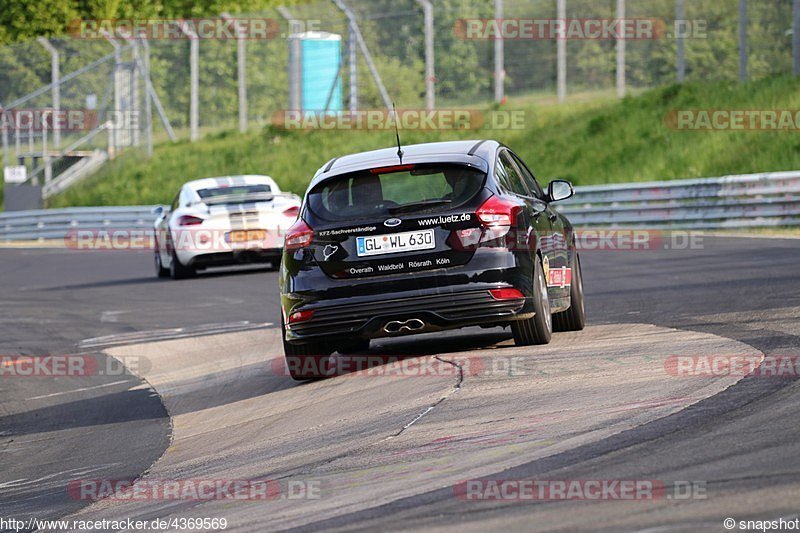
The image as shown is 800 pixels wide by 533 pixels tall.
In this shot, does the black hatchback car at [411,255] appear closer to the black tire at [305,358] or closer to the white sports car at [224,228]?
the black tire at [305,358]

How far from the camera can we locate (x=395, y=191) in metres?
9.92

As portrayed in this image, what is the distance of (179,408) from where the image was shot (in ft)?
35.1

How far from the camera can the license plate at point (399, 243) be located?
9.73 meters

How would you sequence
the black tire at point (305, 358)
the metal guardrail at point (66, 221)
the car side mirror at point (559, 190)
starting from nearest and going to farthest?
the black tire at point (305, 358) < the car side mirror at point (559, 190) < the metal guardrail at point (66, 221)

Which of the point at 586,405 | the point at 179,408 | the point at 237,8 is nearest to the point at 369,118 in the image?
the point at 237,8

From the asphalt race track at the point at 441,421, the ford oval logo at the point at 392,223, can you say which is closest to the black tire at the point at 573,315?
the asphalt race track at the point at 441,421

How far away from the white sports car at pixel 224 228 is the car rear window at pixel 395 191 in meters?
10.5

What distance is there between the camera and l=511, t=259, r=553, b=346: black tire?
10070 mm

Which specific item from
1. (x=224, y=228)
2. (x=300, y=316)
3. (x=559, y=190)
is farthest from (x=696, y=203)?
(x=300, y=316)

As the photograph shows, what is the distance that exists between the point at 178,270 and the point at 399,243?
492 inches

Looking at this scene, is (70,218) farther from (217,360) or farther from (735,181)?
(217,360)

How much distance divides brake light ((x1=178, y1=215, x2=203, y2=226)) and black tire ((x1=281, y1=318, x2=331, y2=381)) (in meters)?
10.8

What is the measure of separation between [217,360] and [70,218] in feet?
95.0

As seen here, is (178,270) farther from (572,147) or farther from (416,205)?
(572,147)
